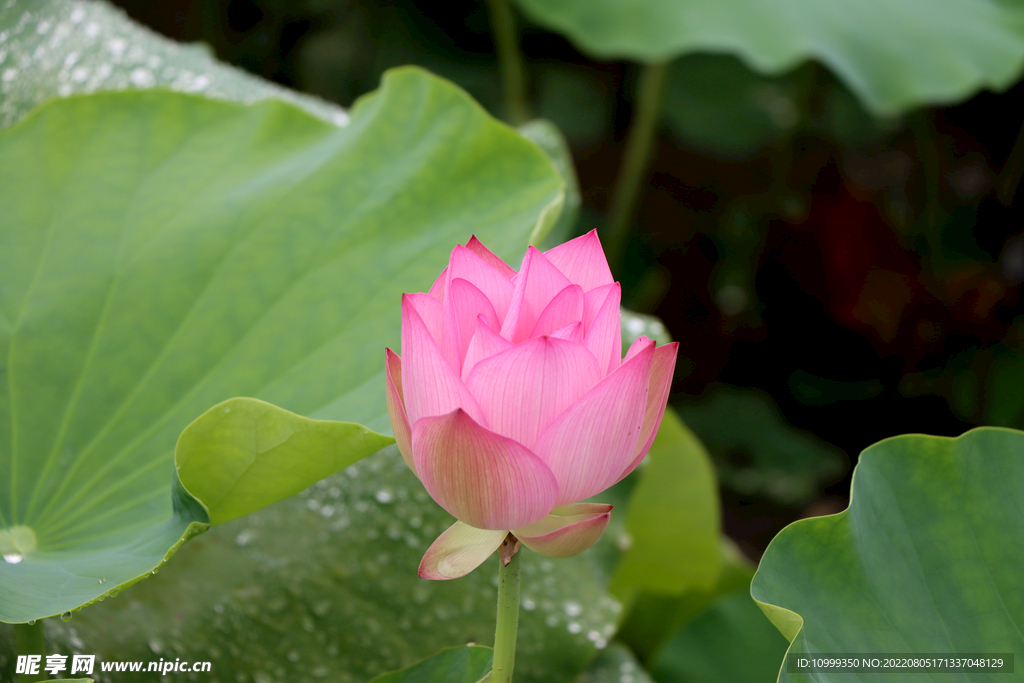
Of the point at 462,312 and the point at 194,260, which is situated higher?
the point at 462,312

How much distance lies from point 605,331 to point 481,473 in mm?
78

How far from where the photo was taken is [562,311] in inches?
13.8

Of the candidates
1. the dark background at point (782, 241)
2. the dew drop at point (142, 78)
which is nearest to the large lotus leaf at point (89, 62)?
the dew drop at point (142, 78)

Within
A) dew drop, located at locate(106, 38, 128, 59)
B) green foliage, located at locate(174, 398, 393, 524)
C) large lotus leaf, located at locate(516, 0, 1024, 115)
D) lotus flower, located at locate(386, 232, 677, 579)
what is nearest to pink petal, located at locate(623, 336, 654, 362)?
lotus flower, located at locate(386, 232, 677, 579)

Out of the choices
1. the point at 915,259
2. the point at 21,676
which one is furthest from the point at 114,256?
the point at 915,259

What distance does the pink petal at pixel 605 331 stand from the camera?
333 mm

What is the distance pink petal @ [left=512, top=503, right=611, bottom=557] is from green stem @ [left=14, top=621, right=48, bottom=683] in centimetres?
32

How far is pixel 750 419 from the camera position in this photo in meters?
1.67

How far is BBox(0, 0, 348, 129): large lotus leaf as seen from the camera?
0.79m

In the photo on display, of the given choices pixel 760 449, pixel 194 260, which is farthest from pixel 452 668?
pixel 760 449

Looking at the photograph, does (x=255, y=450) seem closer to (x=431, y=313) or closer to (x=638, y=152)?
(x=431, y=313)

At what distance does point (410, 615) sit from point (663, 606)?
36 centimetres

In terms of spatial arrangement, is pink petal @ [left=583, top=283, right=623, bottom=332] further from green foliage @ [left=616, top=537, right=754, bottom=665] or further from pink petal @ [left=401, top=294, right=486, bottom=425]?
green foliage @ [left=616, top=537, right=754, bottom=665]

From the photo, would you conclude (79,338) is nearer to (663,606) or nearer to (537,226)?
(537,226)
